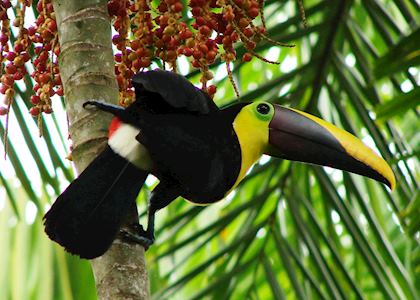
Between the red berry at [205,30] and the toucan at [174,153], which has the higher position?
the red berry at [205,30]

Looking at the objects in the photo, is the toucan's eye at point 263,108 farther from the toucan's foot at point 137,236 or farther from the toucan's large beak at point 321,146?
the toucan's foot at point 137,236

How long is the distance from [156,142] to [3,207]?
1.68 m

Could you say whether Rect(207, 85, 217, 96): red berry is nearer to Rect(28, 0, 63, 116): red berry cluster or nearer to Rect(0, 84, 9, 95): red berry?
Rect(28, 0, 63, 116): red berry cluster

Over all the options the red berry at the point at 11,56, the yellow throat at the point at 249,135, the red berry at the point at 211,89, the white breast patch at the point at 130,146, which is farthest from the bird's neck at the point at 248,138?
the red berry at the point at 11,56

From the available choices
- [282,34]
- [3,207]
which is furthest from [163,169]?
[3,207]

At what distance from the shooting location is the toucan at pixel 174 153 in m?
1.77

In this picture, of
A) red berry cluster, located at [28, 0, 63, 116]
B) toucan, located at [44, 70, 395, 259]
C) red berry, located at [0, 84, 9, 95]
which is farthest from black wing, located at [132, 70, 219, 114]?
red berry, located at [0, 84, 9, 95]

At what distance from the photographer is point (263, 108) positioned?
7.04 ft

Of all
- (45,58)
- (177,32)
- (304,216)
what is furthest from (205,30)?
(304,216)

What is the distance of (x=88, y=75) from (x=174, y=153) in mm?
255

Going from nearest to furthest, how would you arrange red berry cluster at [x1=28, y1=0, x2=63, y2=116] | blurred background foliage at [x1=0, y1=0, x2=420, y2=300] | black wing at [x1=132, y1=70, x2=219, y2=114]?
black wing at [x1=132, y1=70, x2=219, y2=114]
red berry cluster at [x1=28, y1=0, x2=63, y2=116]
blurred background foliage at [x1=0, y1=0, x2=420, y2=300]

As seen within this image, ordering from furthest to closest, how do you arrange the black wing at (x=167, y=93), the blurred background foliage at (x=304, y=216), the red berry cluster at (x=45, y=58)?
1. the blurred background foliage at (x=304, y=216)
2. the red berry cluster at (x=45, y=58)
3. the black wing at (x=167, y=93)

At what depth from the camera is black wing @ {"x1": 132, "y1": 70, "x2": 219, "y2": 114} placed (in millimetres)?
1816

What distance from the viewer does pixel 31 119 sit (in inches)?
97.1
